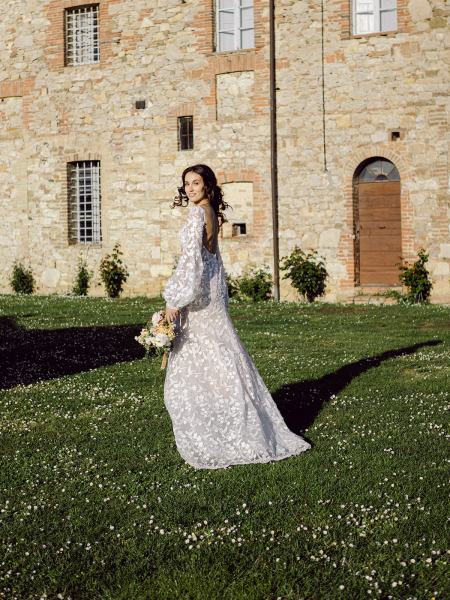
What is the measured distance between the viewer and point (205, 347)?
6.31 meters

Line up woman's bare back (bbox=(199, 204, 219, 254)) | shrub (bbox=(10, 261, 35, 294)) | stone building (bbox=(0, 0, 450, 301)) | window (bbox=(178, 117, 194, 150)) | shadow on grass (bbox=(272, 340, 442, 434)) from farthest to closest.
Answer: shrub (bbox=(10, 261, 35, 294)) < window (bbox=(178, 117, 194, 150)) < stone building (bbox=(0, 0, 450, 301)) < shadow on grass (bbox=(272, 340, 442, 434)) < woman's bare back (bbox=(199, 204, 219, 254))

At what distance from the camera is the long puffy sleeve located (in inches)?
242

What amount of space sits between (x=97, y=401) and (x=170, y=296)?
2398mm

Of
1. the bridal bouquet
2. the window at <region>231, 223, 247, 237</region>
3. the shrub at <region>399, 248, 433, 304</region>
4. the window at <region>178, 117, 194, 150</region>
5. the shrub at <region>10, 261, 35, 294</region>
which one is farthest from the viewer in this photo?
the shrub at <region>10, 261, 35, 294</region>

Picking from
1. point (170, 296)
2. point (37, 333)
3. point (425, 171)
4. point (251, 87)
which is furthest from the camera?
point (251, 87)

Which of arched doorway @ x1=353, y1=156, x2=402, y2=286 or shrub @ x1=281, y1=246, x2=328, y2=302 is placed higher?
arched doorway @ x1=353, y1=156, x2=402, y2=286

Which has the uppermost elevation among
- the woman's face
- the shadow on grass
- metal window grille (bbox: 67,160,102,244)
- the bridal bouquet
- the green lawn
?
metal window grille (bbox: 67,160,102,244)

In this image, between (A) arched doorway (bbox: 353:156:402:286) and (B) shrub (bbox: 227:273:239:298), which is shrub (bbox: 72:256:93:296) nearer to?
(B) shrub (bbox: 227:273:239:298)

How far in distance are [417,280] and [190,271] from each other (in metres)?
12.3

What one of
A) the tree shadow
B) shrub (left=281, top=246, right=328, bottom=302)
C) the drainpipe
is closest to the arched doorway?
shrub (left=281, top=246, right=328, bottom=302)

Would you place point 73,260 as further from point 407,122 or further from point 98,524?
point 98,524

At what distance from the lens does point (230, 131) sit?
19750mm

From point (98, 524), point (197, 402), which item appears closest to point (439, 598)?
point (98, 524)

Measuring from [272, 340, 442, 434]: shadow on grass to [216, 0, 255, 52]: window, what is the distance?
1116cm
